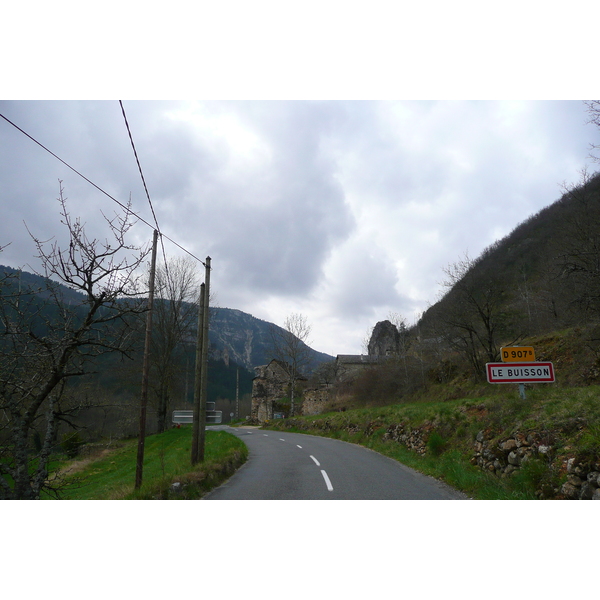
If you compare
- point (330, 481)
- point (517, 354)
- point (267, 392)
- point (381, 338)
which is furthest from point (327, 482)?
point (381, 338)

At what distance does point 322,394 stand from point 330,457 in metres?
32.4

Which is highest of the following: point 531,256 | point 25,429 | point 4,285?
point 531,256

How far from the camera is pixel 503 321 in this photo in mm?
25875

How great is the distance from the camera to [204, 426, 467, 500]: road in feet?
29.2

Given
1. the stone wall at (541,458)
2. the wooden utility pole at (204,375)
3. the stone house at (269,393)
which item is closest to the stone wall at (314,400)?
the stone house at (269,393)

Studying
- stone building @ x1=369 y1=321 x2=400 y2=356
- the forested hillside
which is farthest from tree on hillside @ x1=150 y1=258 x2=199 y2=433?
stone building @ x1=369 y1=321 x2=400 y2=356

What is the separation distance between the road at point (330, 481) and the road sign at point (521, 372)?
10.8ft

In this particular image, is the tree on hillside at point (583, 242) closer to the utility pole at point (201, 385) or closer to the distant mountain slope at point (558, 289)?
the distant mountain slope at point (558, 289)

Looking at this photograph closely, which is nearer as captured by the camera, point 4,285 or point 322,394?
point 4,285

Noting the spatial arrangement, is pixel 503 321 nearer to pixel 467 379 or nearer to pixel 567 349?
pixel 467 379

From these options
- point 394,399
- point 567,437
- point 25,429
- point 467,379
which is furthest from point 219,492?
point 394,399

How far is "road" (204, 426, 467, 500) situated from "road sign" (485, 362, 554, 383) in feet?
10.8

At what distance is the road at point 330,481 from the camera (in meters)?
8.91

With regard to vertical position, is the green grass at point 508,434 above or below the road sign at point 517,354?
below
